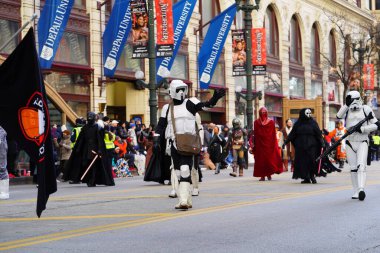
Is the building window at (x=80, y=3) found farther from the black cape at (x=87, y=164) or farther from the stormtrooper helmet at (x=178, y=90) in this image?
the stormtrooper helmet at (x=178, y=90)

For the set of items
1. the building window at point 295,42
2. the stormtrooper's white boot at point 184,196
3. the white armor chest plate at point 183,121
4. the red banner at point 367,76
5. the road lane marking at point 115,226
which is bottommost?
the road lane marking at point 115,226

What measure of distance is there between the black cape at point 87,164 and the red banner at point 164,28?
29.9 feet

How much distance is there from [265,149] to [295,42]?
114 feet

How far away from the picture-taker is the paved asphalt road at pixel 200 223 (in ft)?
27.7

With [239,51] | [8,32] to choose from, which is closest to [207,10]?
[239,51]

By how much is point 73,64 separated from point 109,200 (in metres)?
17.7

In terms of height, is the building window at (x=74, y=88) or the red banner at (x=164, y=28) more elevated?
the red banner at (x=164, y=28)

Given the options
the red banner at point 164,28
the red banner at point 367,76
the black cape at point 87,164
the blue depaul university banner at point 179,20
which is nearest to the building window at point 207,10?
the blue depaul university banner at point 179,20

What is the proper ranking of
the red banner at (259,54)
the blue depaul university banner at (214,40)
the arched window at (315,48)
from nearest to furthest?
the blue depaul university banner at (214,40) < the red banner at (259,54) < the arched window at (315,48)

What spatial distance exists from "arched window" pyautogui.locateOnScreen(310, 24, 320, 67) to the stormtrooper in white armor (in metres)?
44.4

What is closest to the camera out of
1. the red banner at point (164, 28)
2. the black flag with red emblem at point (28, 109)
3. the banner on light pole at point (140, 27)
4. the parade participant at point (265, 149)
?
the black flag with red emblem at point (28, 109)

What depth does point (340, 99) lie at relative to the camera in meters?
64.4

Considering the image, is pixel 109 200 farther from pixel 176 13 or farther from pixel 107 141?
pixel 176 13

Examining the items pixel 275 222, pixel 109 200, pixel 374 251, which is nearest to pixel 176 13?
pixel 109 200
